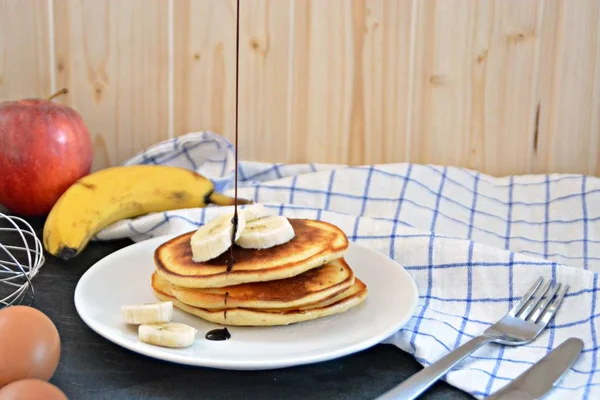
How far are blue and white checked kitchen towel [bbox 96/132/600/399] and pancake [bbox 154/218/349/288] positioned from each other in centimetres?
14

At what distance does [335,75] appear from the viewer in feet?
4.77

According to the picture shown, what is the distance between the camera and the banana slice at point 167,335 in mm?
772

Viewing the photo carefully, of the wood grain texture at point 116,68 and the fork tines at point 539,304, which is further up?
the wood grain texture at point 116,68

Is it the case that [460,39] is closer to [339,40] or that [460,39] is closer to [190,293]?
[339,40]

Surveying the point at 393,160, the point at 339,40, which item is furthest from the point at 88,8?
the point at 393,160

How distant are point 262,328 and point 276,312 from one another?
33 millimetres

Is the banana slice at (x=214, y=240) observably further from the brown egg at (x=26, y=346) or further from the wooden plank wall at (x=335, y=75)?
the wooden plank wall at (x=335, y=75)

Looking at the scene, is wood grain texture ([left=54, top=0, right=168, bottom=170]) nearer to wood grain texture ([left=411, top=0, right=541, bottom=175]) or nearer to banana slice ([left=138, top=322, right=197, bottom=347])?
wood grain texture ([left=411, top=0, right=541, bottom=175])

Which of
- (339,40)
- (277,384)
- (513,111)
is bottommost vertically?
(277,384)

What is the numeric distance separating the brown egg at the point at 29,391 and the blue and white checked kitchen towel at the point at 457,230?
15.8 inches

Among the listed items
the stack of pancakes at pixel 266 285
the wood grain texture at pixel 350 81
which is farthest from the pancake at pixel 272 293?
the wood grain texture at pixel 350 81

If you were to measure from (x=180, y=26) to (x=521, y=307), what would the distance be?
0.89 meters

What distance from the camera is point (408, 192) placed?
136cm

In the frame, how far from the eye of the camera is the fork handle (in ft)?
2.29
